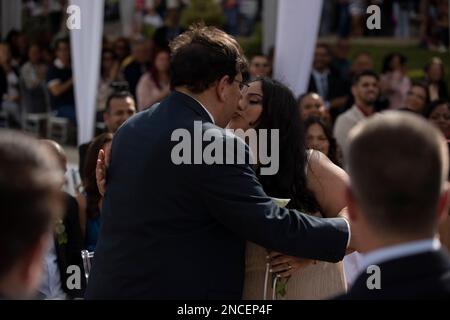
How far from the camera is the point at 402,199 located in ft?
5.61

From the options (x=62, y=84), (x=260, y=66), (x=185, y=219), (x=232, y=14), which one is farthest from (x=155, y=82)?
(x=232, y=14)

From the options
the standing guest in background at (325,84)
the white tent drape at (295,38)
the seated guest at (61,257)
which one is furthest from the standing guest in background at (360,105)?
the seated guest at (61,257)

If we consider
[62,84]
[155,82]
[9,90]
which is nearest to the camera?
[155,82]

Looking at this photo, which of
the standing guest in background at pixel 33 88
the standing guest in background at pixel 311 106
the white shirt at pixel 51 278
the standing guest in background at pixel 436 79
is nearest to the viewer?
the white shirt at pixel 51 278

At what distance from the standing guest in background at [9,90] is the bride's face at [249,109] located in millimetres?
8456

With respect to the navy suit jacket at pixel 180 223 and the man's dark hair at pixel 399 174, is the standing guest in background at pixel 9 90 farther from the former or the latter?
the man's dark hair at pixel 399 174

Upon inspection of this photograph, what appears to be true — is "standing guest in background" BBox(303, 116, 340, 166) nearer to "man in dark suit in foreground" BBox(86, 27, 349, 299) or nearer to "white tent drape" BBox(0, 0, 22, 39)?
"man in dark suit in foreground" BBox(86, 27, 349, 299)

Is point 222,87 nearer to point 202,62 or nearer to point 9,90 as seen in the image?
point 202,62

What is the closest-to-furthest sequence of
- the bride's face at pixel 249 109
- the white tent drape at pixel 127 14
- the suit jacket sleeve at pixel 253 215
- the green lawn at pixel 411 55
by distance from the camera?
the suit jacket sleeve at pixel 253 215
the bride's face at pixel 249 109
the green lawn at pixel 411 55
the white tent drape at pixel 127 14

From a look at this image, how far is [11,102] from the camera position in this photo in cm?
1166

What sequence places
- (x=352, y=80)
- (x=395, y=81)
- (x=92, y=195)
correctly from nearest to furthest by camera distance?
(x=92, y=195), (x=352, y=80), (x=395, y=81)

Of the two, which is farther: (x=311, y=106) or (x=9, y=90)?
(x=9, y=90)

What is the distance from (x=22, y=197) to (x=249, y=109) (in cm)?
209

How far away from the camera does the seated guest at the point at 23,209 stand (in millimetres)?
1587
